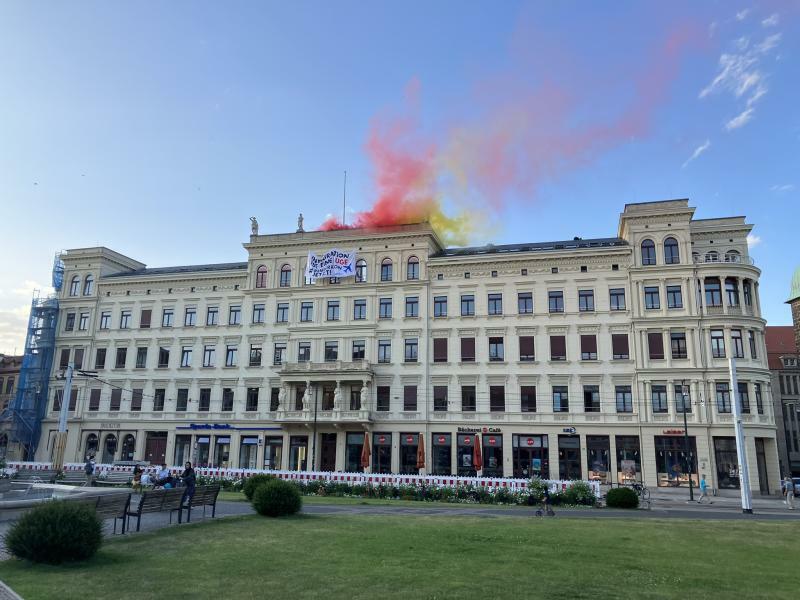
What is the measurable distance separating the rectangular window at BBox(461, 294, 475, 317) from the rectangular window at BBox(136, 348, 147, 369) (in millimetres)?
32545

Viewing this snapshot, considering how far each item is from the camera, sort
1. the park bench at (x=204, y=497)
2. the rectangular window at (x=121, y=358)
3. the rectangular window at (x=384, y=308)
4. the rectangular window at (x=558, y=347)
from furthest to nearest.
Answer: the rectangular window at (x=121, y=358) < the rectangular window at (x=384, y=308) < the rectangular window at (x=558, y=347) < the park bench at (x=204, y=497)

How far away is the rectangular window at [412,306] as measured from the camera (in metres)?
57.2

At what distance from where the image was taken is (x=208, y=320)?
63.1 metres

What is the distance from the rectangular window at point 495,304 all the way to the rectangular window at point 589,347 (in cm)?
742

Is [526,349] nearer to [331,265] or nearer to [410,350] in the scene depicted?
[410,350]

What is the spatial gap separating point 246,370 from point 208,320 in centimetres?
708

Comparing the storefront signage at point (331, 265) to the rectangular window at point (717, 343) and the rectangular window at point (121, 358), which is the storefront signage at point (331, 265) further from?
the rectangular window at point (717, 343)

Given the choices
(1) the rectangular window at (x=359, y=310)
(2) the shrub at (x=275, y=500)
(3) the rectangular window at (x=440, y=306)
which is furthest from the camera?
(1) the rectangular window at (x=359, y=310)

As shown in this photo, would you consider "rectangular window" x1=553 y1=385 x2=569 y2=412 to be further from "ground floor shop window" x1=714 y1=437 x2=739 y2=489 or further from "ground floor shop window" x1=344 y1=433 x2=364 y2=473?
"ground floor shop window" x1=344 y1=433 x2=364 y2=473

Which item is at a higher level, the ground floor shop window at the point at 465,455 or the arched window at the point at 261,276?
the arched window at the point at 261,276

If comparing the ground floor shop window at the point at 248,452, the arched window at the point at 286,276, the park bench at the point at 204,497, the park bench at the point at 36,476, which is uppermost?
the arched window at the point at 286,276

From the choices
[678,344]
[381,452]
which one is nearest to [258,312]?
[381,452]

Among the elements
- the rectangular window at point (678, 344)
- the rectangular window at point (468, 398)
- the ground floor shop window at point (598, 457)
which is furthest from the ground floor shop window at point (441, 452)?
the rectangular window at point (678, 344)

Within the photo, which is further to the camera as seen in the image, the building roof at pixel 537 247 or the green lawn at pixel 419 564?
the building roof at pixel 537 247
